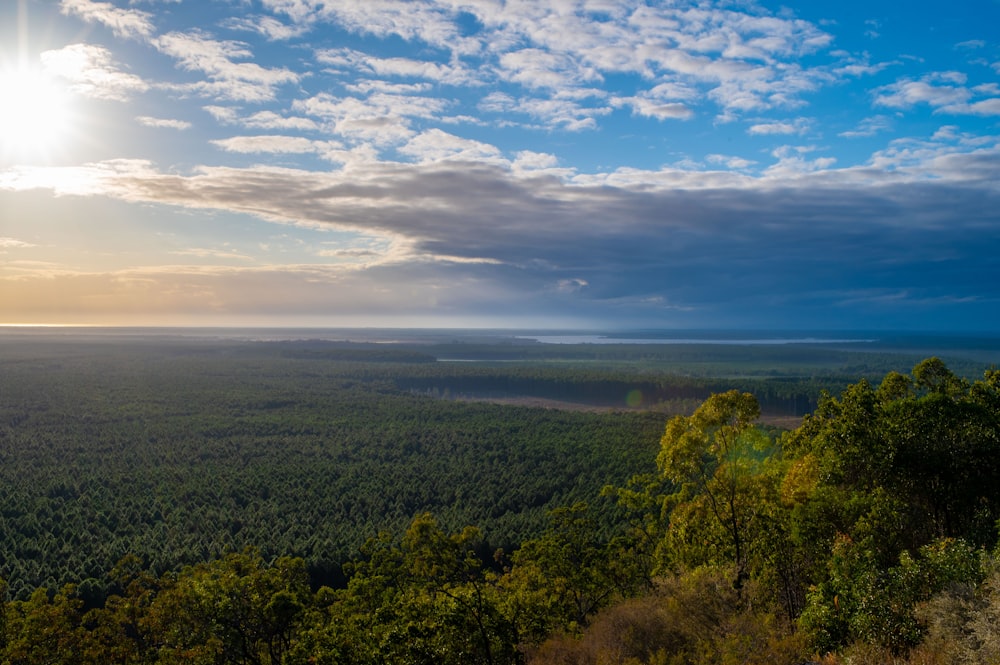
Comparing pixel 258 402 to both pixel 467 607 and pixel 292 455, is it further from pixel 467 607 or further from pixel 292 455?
pixel 467 607

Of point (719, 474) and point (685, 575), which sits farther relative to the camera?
point (685, 575)

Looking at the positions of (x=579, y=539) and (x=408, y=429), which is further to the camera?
(x=408, y=429)

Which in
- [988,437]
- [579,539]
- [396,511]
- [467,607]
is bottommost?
[396,511]

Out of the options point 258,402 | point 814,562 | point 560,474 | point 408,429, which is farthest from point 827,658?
point 258,402

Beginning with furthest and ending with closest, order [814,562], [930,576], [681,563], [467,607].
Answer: [681,563] < [814,562] < [467,607] < [930,576]

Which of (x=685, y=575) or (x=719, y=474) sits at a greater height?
(x=719, y=474)

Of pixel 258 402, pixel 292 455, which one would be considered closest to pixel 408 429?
pixel 292 455

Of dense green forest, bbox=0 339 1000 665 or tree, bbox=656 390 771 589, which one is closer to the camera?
dense green forest, bbox=0 339 1000 665

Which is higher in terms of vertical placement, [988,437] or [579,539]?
[988,437]

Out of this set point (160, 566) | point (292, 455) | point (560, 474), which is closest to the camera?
point (160, 566)

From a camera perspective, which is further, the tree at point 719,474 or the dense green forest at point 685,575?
the tree at point 719,474

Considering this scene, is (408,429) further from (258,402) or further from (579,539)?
(579,539)
